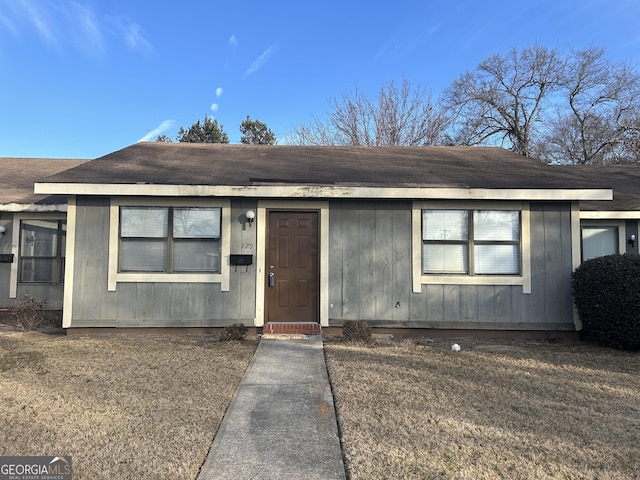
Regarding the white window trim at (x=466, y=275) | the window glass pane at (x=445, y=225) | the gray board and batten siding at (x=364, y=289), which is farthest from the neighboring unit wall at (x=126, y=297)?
the window glass pane at (x=445, y=225)

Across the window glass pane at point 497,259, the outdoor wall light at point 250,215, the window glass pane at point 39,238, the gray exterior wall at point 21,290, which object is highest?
the outdoor wall light at point 250,215

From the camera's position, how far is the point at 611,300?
666cm

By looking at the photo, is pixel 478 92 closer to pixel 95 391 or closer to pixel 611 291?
pixel 611 291

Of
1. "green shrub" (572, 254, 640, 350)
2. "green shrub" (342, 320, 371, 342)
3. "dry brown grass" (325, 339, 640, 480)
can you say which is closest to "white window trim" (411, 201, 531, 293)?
"green shrub" (572, 254, 640, 350)

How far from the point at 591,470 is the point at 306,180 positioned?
5.93 metres

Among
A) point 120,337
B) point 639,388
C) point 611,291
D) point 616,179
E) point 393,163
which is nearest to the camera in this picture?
point 639,388

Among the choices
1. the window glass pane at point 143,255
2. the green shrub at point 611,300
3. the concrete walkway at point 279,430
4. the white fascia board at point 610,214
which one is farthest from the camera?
the white fascia board at point 610,214

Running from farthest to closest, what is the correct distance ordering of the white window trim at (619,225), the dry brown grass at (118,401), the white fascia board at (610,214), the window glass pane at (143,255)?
the white window trim at (619,225)
the white fascia board at (610,214)
the window glass pane at (143,255)
the dry brown grass at (118,401)

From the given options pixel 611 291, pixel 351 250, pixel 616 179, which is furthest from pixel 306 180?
pixel 616 179

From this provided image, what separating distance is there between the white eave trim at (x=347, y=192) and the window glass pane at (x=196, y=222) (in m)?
0.47

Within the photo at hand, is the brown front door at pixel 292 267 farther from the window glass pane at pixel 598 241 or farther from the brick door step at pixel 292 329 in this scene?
the window glass pane at pixel 598 241

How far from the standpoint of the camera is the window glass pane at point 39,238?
9.22 meters

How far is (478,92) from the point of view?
88.5ft

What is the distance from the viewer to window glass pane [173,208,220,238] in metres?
7.76
